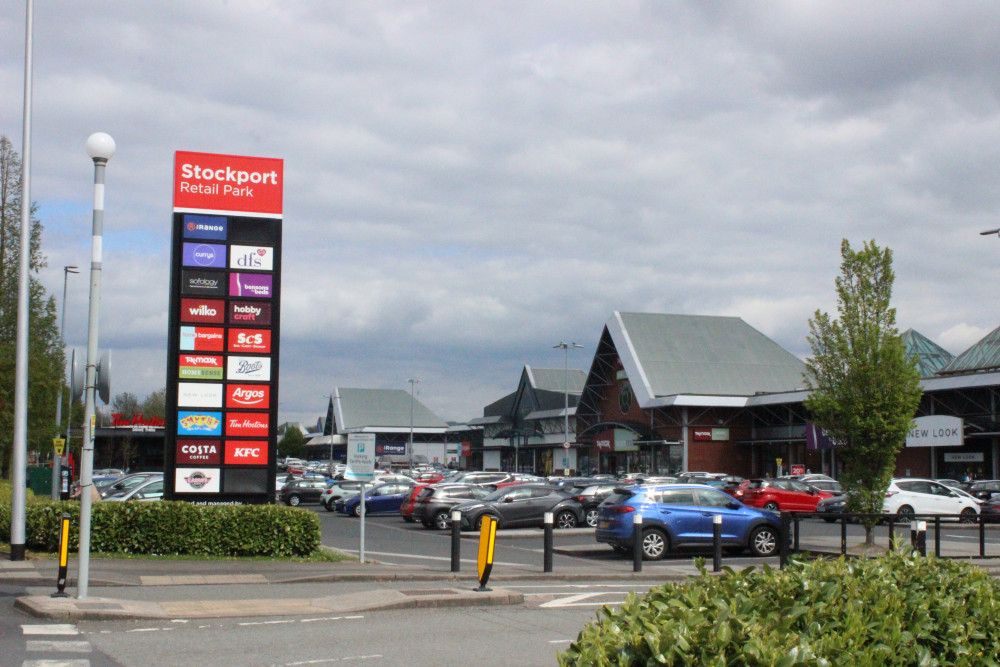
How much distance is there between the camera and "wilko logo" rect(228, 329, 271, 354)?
20.4m

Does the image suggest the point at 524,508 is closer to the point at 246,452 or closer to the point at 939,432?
the point at 246,452

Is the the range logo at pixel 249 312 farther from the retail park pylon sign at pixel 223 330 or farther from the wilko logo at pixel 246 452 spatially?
the wilko logo at pixel 246 452

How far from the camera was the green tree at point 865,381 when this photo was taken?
2166cm

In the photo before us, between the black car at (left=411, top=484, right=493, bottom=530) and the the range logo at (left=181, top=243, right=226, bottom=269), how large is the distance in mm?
14861

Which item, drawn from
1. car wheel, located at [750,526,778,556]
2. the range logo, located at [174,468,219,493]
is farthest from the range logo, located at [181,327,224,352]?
car wheel, located at [750,526,778,556]

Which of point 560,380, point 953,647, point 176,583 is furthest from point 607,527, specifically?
point 560,380

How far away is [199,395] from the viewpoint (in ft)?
66.0

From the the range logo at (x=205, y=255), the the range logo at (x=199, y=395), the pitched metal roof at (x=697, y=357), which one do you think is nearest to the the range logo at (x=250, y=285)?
the the range logo at (x=205, y=255)

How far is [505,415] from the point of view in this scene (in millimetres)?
108312

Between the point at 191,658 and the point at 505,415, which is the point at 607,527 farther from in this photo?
the point at 505,415

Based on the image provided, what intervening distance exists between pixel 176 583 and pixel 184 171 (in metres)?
8.81

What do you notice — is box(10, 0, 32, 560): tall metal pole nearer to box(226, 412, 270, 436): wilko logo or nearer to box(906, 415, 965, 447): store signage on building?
box(226, 412, 270, 436): wilko logo

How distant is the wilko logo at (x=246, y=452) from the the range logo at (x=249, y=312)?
2.49m

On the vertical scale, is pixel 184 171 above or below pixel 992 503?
above
